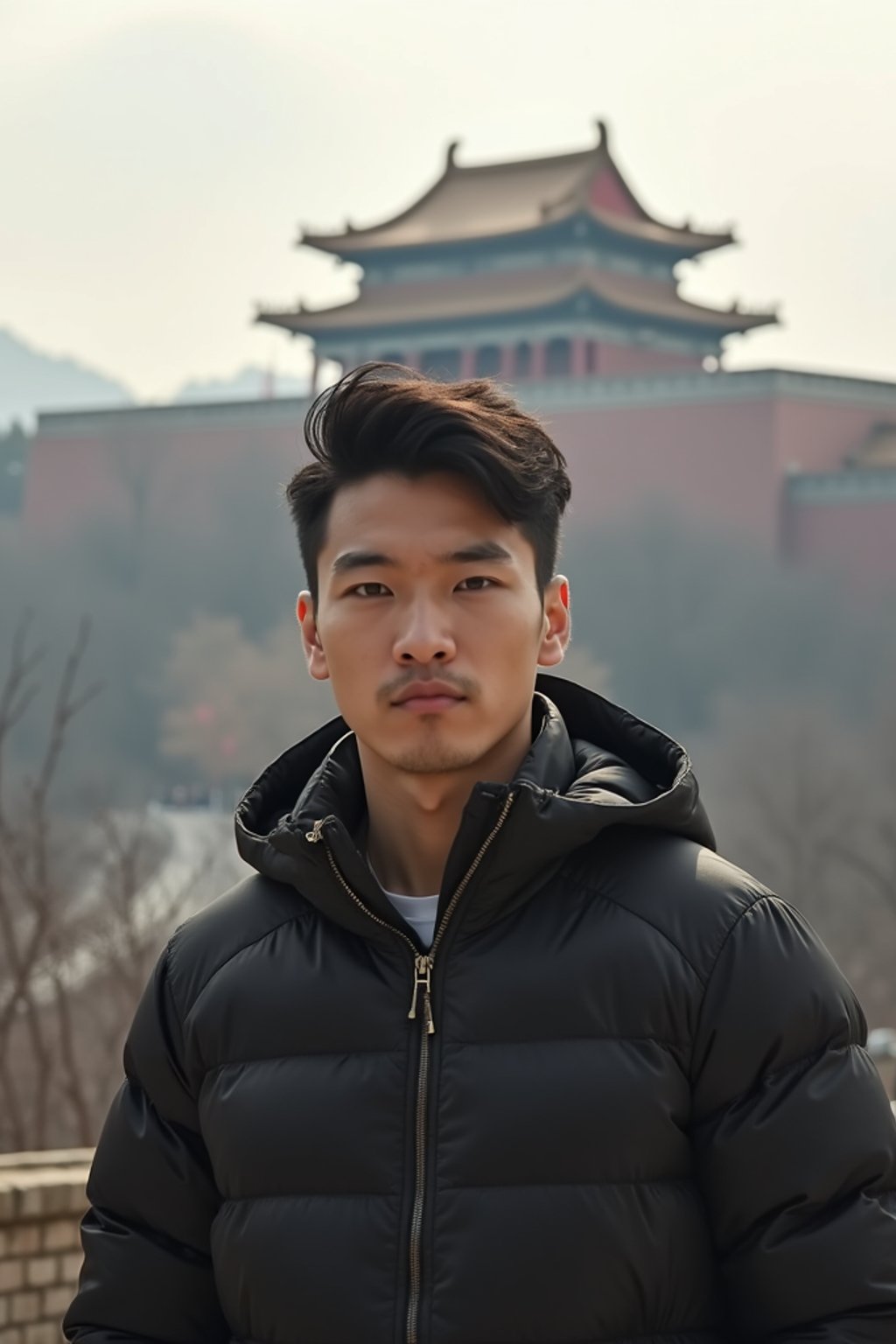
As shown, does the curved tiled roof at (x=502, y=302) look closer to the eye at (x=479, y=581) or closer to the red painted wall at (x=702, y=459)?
the red painted wall at (x=702, y=459)

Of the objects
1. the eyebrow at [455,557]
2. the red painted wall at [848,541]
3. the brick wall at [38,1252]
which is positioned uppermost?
the red painted wall at [848,541]

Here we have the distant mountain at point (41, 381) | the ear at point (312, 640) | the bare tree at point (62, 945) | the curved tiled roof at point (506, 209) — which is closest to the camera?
the ear at point (312, 640)

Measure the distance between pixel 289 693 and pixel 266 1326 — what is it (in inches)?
680

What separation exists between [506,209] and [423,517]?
1950 centimetres

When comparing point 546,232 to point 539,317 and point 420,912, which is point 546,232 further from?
point 420,912

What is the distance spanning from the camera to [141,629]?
19.2 meters

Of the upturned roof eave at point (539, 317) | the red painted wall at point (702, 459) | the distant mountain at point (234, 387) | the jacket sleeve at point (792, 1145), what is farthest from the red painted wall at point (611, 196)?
the distant mountain at point (234, 387)

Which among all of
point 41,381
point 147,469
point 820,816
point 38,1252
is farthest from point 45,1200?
point 41,381

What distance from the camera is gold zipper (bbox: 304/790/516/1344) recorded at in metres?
0.99

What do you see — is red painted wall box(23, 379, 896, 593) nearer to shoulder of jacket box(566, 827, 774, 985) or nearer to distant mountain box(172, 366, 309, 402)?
shoulder of jacket box(566, 827, 774, 985)

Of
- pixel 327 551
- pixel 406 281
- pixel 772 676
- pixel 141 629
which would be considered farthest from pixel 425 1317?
pixel 406 281

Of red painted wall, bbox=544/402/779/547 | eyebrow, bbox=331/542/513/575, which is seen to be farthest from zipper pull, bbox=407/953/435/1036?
red painted wall, bbox=544/402/779/547

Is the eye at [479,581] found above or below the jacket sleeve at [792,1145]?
above

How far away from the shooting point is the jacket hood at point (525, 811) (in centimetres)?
104
